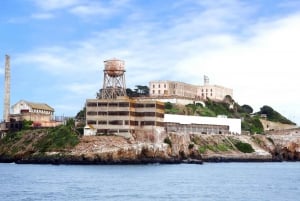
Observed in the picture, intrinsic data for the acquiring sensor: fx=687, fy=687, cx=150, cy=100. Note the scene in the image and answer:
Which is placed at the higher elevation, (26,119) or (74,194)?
(26,119)

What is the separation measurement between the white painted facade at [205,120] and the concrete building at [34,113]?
2590 centimetres

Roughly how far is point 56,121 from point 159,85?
36485mm

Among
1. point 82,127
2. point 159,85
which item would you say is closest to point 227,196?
point 82,127

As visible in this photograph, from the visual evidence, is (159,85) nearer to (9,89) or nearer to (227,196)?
(9,89)

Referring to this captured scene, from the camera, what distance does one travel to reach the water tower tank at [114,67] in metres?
144

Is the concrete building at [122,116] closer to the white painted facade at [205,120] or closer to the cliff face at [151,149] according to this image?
the cliff face at [151,149]

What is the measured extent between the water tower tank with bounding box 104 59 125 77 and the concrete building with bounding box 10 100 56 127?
1765 centimetres

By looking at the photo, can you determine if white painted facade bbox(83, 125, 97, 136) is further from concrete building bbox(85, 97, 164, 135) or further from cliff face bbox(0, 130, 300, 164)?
cliff face bbox(0, 130, 300, 164)

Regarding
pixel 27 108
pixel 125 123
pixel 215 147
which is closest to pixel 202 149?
pixel 215 147

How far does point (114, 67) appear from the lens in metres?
144

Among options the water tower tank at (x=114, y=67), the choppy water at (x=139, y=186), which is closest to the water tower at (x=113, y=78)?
the water tower tank at (x=114, y=67)

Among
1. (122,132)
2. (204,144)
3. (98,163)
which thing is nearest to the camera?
(98,163)

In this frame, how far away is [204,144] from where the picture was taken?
15025cm

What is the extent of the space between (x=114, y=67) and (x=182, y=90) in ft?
148
